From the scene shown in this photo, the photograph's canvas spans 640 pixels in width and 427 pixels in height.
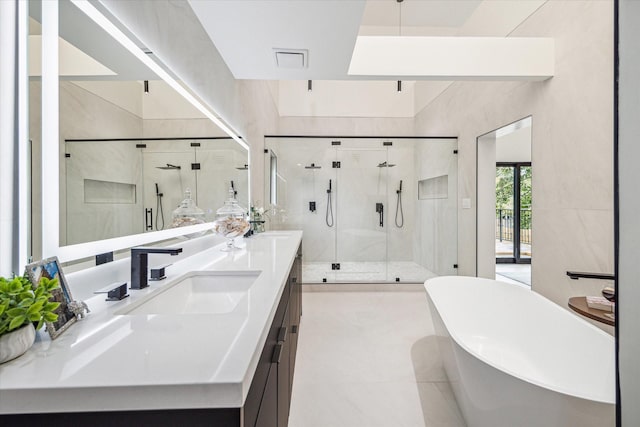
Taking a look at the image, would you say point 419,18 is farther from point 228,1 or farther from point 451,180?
point 228,1

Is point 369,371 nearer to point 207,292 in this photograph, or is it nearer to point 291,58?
point 207,292

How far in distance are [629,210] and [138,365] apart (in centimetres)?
88

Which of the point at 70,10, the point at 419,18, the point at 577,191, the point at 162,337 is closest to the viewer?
the point at 162,337

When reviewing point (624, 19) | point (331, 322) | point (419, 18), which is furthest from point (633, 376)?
point (419, 18)

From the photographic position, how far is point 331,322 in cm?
304

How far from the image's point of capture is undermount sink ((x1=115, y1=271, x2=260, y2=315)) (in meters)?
1.16

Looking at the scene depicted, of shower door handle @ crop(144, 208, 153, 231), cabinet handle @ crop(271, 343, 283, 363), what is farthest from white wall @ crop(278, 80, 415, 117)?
cabinet handle @ crop(271, 343, 283, 363)

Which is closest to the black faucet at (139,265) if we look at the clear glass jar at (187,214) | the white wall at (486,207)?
the clear glass jar at (187,214)

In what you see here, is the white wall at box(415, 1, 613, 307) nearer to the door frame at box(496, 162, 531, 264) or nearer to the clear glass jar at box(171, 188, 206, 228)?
the clear glass jar at box(171, 188, 206, 228)

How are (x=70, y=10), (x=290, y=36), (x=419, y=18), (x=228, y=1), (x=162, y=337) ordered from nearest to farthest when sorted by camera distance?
(x=162, y=337), (x=70, y=10), (x=228, y=1), (x=290, y=36), (x=419, y=18)

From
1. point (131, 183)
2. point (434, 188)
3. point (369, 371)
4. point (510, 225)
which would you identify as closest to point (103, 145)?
point (131, 183)

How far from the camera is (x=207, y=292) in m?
1.33

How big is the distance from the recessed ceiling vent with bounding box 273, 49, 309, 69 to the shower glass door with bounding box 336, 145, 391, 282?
2167 mm

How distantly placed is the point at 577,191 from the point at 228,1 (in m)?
2.74
